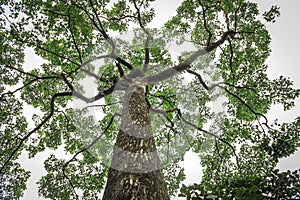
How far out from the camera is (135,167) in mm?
3479

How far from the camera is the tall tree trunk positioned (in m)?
3.08

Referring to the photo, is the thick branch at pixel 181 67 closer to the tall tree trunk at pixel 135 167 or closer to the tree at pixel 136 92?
the tree at pixel 136 92

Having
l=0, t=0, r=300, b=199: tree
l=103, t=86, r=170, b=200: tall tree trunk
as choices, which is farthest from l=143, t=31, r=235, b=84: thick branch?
l=103, t=86, r=170, b=200: tall tree trunk

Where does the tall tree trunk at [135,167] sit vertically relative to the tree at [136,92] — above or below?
below

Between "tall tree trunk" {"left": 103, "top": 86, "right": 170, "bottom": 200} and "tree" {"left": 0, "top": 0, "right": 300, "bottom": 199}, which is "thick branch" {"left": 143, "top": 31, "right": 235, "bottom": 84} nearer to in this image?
"tree" {"left": 0, "top": 0, "right": 300, "bottom": 199}

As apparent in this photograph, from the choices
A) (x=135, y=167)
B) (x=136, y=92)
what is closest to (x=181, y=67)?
(x=136, y=92)

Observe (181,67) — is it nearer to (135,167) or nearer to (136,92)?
(136,92)

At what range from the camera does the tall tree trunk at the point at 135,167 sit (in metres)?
3.08

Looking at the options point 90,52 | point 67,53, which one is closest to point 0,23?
point 67,53

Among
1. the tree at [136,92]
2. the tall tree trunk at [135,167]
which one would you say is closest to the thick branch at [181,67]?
the tree at [136,92]

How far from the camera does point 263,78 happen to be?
28.1 ft

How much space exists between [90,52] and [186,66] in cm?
347

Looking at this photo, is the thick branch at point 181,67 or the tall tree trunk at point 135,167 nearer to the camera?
the tall tree trunk at point 135,167

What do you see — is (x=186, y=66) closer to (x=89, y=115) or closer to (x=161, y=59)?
(x=161, y=59)
